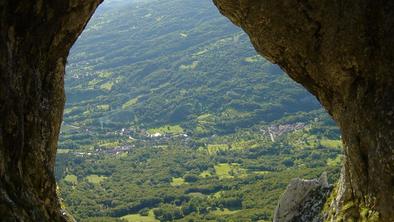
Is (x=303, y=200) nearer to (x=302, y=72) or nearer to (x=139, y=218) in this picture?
(x=302, y=72)

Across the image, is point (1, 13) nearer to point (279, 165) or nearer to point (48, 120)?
point (48, 120)

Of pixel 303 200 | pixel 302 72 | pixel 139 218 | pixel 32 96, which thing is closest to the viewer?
pixel 32 96

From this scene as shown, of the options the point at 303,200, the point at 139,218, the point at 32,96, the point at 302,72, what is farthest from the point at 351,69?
A: the point at 139,218

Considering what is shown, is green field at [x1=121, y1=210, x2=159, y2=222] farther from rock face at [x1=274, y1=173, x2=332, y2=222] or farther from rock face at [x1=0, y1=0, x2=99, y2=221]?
rock face at [x1=0, y1=0, x2=99, y2=221]

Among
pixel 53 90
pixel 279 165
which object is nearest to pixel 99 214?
pixel 279 165

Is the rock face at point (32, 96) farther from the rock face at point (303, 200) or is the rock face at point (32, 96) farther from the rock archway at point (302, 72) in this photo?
the rock face at point (303, 200)

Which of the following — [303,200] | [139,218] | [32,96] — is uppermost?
[32,96]
